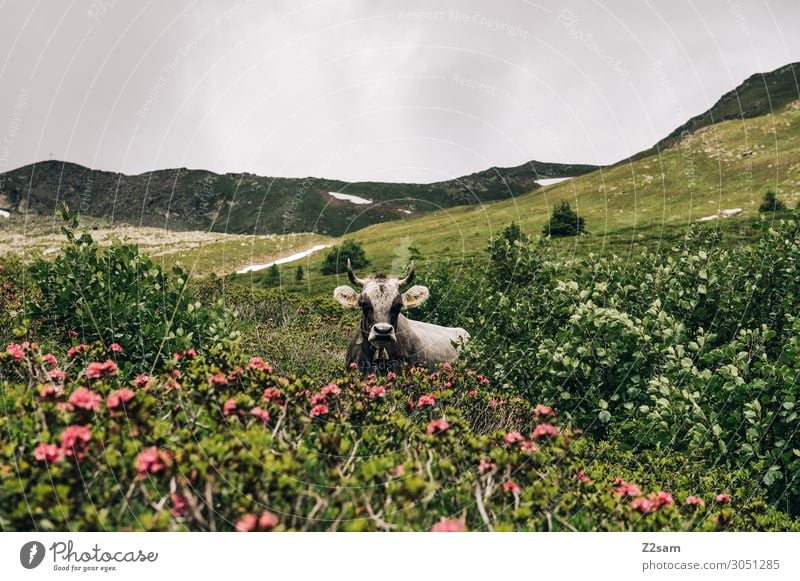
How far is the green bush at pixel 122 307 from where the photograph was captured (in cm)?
679

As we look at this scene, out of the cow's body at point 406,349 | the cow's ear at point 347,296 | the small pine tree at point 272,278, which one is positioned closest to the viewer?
the cow's body at point 406,349

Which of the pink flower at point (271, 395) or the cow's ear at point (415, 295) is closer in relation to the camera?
the pink flower at point (271, 395)

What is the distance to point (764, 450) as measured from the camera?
20.6 feet

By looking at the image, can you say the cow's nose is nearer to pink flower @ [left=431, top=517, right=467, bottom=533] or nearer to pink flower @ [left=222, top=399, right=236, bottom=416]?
pink flower @ [left=222, top=399, right=236, bottom=416]

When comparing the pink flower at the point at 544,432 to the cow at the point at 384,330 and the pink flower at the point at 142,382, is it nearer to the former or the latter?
the pink flower at the point at 142,382

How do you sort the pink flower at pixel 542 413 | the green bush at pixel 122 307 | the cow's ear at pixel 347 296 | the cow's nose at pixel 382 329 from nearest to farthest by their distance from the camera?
1. the pink flower at pixel 542 413
2. the green bush at pixel 122 307
3. the cow's nose at pixel 382 329
4. the cow's ear at pixel 347 296

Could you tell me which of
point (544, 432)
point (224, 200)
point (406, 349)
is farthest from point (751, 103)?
point (544, 432)

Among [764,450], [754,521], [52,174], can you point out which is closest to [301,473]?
[754,521]

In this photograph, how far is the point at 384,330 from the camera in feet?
30.4

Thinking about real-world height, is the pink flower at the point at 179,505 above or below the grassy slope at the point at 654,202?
below

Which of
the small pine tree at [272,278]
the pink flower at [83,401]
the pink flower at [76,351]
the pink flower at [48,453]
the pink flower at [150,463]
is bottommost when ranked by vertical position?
the small pine tree at [272,278]

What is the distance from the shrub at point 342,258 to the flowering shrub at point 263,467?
3698 centimetres
